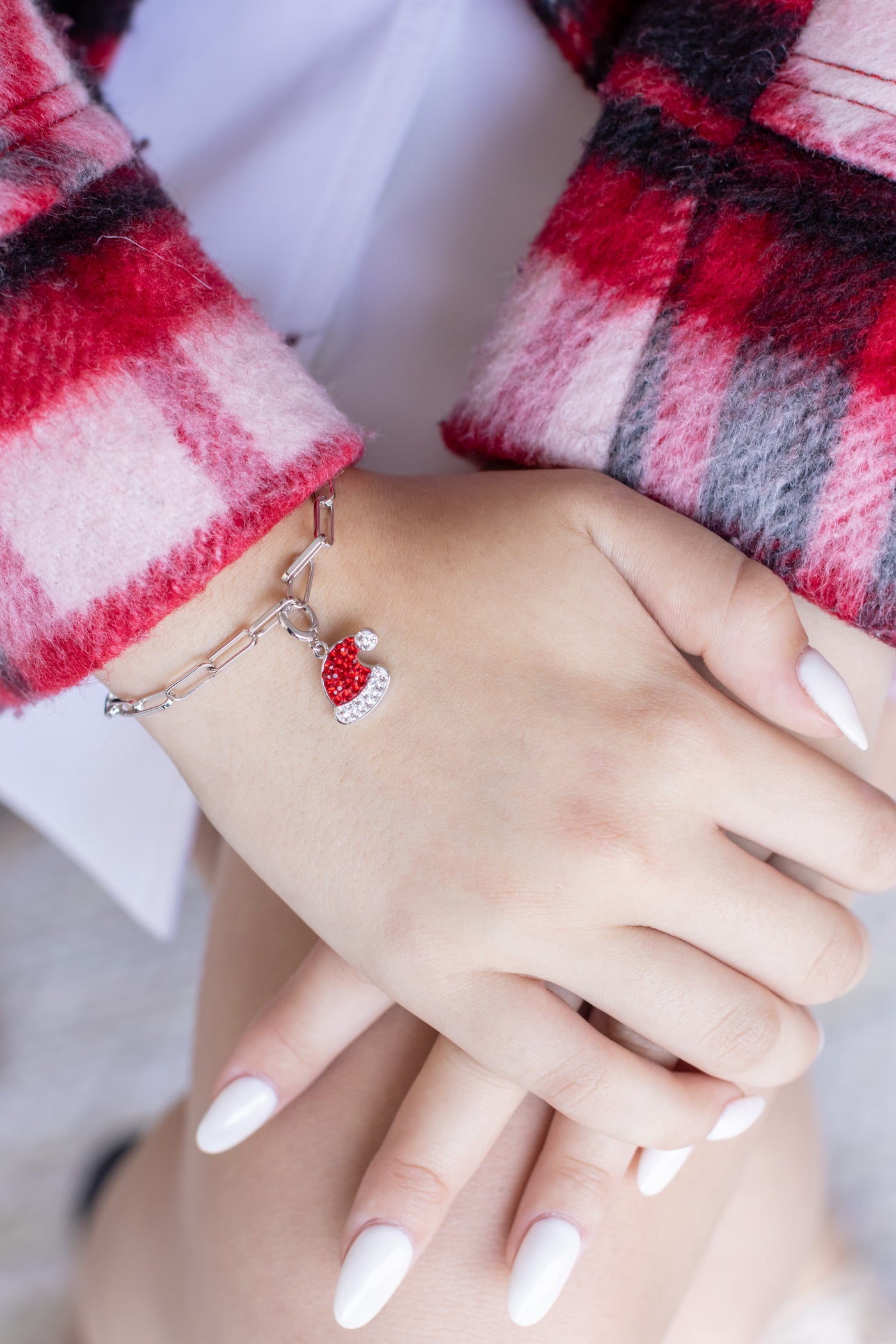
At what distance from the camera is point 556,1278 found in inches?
22.8

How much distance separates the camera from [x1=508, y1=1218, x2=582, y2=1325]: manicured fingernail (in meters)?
0.58

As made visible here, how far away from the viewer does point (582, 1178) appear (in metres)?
0.58

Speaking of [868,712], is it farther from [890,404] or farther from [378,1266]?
[378,1266]

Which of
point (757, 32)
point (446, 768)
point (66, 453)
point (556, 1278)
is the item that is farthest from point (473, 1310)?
point (757, 32)

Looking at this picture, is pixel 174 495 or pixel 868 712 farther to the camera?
pixel 868 712

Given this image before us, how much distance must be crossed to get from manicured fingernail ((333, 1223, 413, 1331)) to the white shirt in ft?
1.42

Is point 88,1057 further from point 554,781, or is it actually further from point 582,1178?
point 554,781

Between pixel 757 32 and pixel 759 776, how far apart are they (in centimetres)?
41

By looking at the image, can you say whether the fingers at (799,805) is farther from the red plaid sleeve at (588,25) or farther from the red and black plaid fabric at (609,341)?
the red plaid sleeve at (588,25)

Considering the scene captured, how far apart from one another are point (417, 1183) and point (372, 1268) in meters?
0.05

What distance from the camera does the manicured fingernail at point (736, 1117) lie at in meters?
0.62

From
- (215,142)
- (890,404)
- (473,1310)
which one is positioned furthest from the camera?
(215,142)

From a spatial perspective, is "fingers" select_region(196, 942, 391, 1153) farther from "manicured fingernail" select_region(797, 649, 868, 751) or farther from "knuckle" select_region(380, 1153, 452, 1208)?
"manicured fingernail" select_region(797, 649, 868, 751)

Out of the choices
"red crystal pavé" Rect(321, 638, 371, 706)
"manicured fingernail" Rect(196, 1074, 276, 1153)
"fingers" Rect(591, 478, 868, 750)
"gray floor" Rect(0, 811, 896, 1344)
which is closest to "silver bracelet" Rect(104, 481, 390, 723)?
"red crystal pavé" Rect(321, 638, 371, 706)
